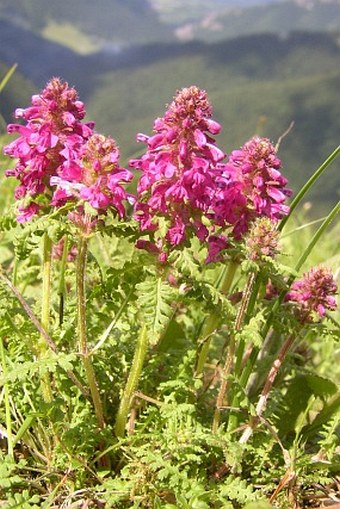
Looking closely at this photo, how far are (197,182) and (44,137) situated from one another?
57cm

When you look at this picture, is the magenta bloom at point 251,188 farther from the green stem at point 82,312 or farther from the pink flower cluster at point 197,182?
the green stem at point 82,312

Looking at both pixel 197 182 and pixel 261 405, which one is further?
pixel 261 405

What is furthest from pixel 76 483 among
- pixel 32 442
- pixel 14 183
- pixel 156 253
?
pixel 14 183

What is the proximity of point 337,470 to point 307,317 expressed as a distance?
2.46 ft

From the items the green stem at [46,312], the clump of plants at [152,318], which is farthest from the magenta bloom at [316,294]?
the green stem at [46,312]

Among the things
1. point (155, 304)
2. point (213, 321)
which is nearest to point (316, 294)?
point (213, 321)

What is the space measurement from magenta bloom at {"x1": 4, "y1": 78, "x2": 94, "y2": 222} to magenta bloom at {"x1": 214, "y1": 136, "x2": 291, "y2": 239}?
541 mm

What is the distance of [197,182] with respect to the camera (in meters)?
2.01

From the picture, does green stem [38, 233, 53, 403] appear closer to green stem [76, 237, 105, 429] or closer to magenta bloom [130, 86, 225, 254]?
green stem [76, 237, 105, 429]

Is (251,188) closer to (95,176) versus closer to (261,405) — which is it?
(95,176)

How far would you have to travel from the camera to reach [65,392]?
2.48m

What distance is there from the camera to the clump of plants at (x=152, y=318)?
206 cm

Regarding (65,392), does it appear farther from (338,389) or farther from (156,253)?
(338,389)

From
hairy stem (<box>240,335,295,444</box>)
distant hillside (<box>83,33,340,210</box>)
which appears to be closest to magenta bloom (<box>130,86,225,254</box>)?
hairy stem (<box>240,335,295,444</box>)
